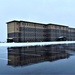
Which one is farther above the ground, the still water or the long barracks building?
the long barracks building

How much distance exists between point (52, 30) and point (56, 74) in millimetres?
66563

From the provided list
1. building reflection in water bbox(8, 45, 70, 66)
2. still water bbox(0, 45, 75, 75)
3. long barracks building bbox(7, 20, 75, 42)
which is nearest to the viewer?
still water bbox(0, 45, 75, 75)

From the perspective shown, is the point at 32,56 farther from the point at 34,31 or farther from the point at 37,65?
the point at 34,31

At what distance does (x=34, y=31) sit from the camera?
64562mm

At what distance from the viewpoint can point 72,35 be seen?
86938 millimetres

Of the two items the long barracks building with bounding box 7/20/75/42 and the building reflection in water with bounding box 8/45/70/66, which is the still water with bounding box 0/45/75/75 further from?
the long barracks building with bounding box 7/20/75/42

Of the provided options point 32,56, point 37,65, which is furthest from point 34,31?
point 37,65

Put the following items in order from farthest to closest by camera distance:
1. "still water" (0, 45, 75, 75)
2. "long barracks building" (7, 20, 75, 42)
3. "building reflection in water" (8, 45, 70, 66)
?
"long barracks building" (7, 20, 75, 42) → "building reflection in water" (8, 45, 70, 66) → "still water" (0, 45, 75, 75)

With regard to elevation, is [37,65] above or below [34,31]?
below

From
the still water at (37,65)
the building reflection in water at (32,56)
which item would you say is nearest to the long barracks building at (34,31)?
the building reflection in water at (32,56)

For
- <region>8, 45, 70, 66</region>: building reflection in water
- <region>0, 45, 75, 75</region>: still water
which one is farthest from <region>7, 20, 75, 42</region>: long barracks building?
<region>0, 45, 75, 75</region>: still water

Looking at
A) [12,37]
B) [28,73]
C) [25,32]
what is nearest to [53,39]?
[25,32]

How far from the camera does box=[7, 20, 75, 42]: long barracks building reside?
5784cm

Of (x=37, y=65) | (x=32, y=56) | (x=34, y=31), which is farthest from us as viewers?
(x=34, y=31)
